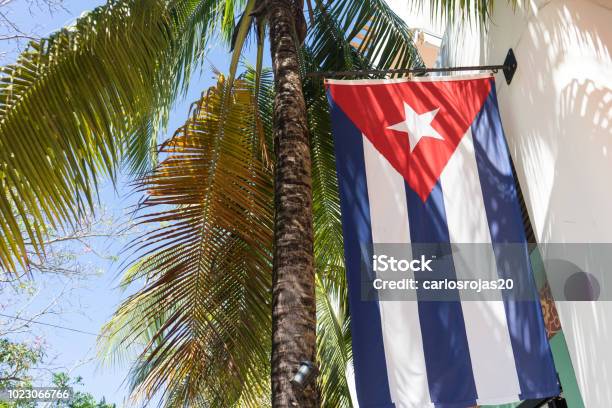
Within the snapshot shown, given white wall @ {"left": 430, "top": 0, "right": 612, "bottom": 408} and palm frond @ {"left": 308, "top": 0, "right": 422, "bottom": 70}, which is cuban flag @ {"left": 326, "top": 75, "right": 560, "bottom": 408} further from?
palm frond @ {"left": 308, "top": 0, "right": 422, "bottom": 70}

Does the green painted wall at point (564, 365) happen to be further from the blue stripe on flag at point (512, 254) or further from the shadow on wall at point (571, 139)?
the blue stripe on flag at point (512, 254)

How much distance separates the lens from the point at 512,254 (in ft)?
15.0

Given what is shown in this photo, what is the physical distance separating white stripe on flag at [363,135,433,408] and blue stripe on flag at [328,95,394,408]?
1.9 inches

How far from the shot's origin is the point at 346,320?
8.95 m

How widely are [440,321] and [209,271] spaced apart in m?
2.29

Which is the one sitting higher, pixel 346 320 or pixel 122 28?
pixel 122 28

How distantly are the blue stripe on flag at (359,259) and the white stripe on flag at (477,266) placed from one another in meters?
0.64

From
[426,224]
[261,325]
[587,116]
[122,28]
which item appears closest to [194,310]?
[261,325]

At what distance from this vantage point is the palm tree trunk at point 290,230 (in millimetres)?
4094

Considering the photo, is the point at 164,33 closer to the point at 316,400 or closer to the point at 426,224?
the point at 426,224

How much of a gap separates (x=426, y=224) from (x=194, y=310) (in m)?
2.16

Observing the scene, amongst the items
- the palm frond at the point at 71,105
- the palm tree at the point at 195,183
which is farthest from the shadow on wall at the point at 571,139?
the palm frond at the point at 71,105

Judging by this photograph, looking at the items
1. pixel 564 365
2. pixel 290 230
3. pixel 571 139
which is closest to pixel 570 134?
pixel 571 139

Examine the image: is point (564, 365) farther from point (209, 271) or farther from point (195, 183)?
point (195, 183)
